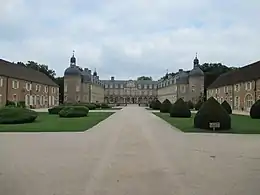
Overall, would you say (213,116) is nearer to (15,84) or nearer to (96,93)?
(15,84)

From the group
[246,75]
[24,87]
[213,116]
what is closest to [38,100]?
[24,87]

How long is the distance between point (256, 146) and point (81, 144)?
19.7 feet

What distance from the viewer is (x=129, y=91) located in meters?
141

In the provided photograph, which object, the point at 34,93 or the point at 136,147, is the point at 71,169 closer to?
the point at 136,147

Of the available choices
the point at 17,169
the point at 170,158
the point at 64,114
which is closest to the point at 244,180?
the point at 170,158

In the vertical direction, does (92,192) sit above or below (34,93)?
below

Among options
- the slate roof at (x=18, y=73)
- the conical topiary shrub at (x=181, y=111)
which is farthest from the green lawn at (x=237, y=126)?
the slate roof at (x=18, y=73)

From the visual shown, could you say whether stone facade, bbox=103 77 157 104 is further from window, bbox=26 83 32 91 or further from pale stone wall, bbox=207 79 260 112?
window, bbox=26 83 32 91

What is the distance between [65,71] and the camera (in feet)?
299

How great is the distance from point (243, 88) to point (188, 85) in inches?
1571

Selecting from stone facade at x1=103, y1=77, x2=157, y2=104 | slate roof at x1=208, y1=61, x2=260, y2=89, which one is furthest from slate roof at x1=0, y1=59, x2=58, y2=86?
stone facade at x1=103, y1=77, x2=157, y2=104

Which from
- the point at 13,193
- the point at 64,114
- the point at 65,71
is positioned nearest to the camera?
the point at 13,193

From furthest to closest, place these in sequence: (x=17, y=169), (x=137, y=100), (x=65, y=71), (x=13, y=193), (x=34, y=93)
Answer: (x=137, y=100) → (x=65, y=71) → (x=34, y=93) → (x=17, y=169) → (x=13, y=193)

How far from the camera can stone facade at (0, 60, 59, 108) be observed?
51.5m
